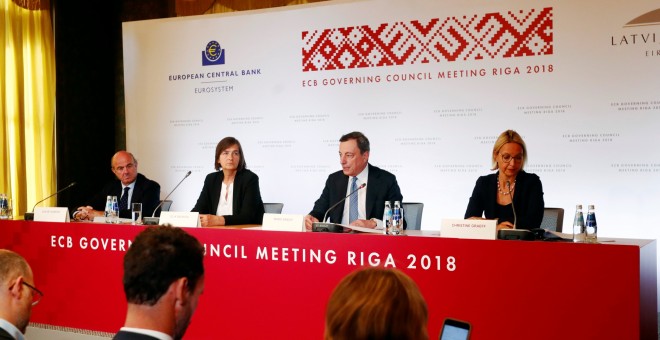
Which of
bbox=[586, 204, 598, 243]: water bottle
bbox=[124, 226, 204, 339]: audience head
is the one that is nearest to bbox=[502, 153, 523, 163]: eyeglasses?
bbox=[586, 204, 598, 243]: water bottle

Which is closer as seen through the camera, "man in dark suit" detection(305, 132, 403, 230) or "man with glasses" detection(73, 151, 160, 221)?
"man in dark suit" detection(305, 132, 403, 230)

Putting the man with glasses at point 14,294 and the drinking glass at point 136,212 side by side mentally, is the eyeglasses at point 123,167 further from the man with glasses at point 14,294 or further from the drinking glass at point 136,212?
the man with glasses at point 14,294

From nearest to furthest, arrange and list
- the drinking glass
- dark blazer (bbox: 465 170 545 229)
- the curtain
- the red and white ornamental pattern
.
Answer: dark blazer (bbox: 465 170 545 229), the drinking glass, the red and white ornamental pattern, the curtain

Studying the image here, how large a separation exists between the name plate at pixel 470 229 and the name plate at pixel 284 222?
693mm

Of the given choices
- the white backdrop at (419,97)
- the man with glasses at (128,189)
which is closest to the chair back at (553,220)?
the white backdrop at (419,97)

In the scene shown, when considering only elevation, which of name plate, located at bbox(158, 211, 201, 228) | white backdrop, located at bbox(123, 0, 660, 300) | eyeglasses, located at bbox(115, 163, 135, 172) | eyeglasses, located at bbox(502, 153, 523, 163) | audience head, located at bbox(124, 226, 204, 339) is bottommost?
name plate, located at bbox(158, 211, 201, 228)

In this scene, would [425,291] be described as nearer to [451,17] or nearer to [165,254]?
[165,254]

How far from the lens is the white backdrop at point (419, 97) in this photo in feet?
17.3

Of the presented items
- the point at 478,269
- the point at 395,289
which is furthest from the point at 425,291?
the point at 395,289

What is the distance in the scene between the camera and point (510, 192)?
12.6 feet

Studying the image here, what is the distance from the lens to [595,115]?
5340 mm

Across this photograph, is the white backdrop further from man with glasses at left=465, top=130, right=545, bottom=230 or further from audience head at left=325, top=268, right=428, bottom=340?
audience head at left=325, top=268, right=428, bottom=340

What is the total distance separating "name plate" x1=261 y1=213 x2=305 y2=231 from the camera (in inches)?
134

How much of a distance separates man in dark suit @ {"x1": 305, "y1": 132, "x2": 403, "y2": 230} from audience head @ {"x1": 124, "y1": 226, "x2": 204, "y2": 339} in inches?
105
